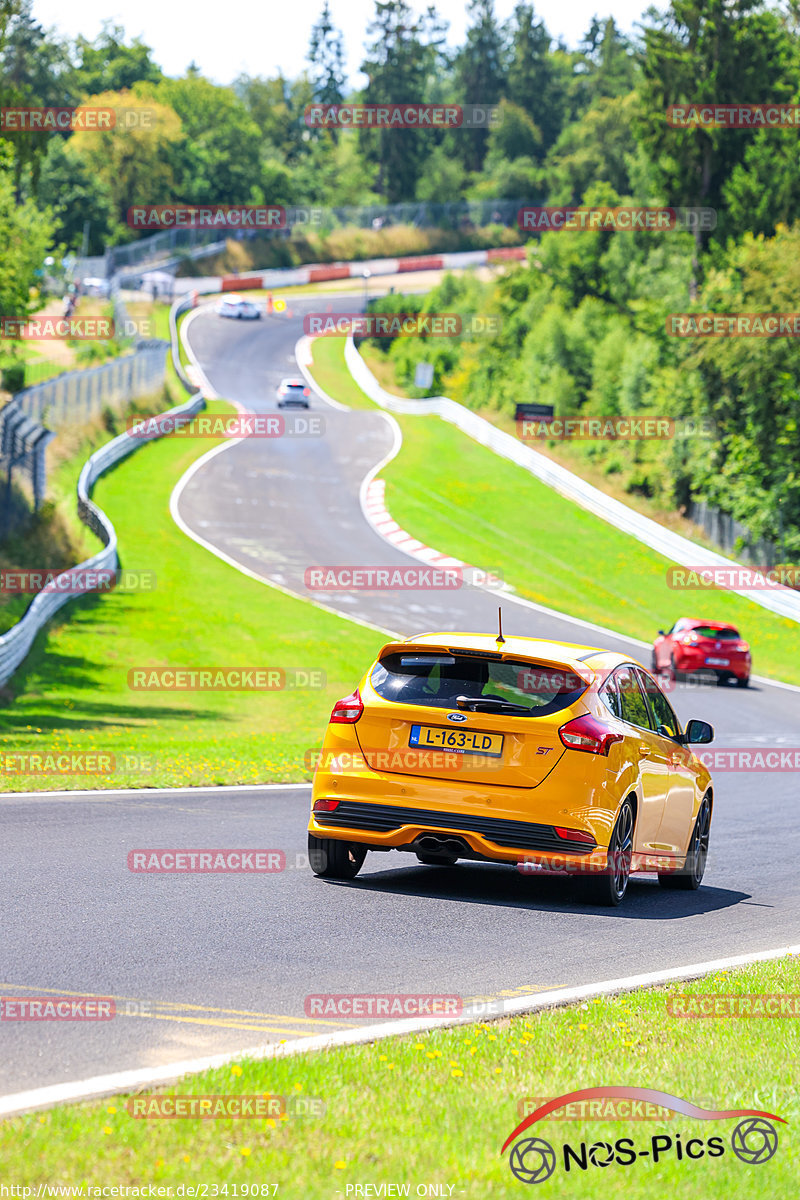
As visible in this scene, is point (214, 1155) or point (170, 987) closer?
point (214, 1155)

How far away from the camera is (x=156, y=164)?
107 meters

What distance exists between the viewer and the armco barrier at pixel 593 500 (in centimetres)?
4194

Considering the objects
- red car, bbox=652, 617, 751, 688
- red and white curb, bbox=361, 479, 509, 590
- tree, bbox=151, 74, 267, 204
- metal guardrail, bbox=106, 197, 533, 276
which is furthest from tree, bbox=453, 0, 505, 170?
red car, bbox=652, 617, 751, 688

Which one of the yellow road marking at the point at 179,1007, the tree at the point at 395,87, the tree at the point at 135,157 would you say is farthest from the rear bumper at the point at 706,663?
the tree at the point at 395,87

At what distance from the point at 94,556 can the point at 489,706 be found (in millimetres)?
26768

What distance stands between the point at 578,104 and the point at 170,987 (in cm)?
16546

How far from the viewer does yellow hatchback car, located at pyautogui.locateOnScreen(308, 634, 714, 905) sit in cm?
891

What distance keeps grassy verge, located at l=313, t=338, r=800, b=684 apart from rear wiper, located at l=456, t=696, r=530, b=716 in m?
24.5

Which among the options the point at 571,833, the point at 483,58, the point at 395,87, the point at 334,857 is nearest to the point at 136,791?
the point at 334,857

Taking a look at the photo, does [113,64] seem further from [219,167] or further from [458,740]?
[458,740]

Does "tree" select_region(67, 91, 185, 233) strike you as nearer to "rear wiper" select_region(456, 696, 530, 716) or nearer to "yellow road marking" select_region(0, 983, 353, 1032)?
"rear wiper" select_region(456, 696, 530, 716)

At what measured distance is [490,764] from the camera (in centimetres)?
901

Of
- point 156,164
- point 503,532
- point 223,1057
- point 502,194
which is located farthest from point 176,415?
point 502,194

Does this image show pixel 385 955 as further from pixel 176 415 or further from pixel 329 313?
pixel 329 313
